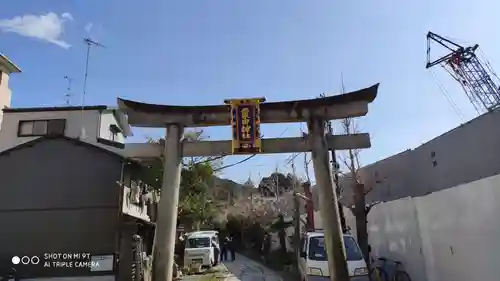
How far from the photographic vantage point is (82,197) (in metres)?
15.0

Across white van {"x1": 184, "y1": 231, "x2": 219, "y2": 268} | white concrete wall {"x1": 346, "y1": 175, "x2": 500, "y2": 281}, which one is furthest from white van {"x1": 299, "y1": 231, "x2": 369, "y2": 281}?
white van {"x1": 184, "y1": 231, "x2": 219, "y2": 268}

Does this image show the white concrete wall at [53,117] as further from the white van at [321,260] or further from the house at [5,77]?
the white van at [321,260]

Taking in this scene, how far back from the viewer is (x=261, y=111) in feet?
35.6

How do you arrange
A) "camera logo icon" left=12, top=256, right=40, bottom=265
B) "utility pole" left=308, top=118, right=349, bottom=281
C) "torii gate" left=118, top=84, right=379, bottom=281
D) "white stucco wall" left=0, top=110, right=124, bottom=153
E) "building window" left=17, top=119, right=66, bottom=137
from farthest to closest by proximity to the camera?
1. "building window" left=17, top=119, right=66, bottom=137
2. "white stucco wall" left=0, top=110, right=124, bottom=153
3. "camera logo icon" left=12, top=256, right=40, bottom=265
4. "torii gate" left=118, top=84, right=379, bottom=281
5. "utility pole" left=308, top=118, right=349, bottom=281

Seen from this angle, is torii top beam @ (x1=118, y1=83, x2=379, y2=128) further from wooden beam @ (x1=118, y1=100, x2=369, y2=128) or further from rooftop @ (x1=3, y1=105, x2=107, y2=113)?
rooftop @ (x1=3, y1=105, x2=107, y2=113)

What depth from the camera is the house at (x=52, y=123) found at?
22.7m

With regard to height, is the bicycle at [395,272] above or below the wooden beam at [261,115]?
below

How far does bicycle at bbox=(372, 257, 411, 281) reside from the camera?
485 inches

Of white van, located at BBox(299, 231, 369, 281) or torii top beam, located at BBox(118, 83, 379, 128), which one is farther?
white van, located at BBox(299, 231, 369, 281)

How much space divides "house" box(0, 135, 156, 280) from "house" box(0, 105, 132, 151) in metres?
6.88

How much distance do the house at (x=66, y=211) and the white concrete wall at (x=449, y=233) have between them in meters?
9.69

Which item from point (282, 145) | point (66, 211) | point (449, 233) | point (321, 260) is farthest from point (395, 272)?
point (66, 211)

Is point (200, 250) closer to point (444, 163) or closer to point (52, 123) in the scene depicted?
point (52, 123)

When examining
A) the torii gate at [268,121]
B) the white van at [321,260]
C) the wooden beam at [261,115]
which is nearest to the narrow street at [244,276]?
the white van at [321,260]
